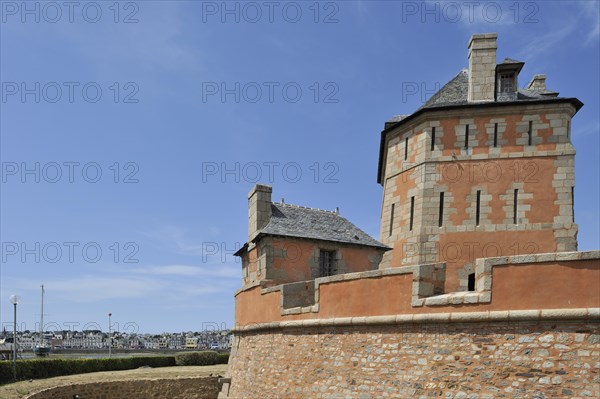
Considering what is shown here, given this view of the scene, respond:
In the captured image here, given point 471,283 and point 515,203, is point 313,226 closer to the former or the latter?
point 471,283

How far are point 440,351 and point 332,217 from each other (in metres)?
10.1

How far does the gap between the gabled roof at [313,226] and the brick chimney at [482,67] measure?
562cm

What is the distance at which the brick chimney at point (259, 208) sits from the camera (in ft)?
56.4

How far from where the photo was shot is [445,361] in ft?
29.3

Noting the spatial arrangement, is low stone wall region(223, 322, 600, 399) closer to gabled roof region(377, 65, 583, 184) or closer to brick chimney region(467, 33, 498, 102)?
gabled roof region(377, 65, 583, 184)

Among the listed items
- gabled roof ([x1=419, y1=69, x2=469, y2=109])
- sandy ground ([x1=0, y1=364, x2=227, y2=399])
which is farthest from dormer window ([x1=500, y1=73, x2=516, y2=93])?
sandy ground ([x1=0, y1=364, x2=227, y2=399])

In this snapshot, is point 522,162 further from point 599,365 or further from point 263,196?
point 599,365

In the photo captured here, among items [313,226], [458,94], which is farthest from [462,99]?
[313,226]

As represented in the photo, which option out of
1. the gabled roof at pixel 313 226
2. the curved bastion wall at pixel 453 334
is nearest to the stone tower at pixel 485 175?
the gabled roof at pixel 313 226

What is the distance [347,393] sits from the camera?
10445 mm

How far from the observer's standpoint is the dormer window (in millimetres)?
17109

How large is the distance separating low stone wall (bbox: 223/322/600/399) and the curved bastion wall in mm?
15

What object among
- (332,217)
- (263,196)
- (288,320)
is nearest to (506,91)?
(332,217)

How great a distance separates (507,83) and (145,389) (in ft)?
56.3
